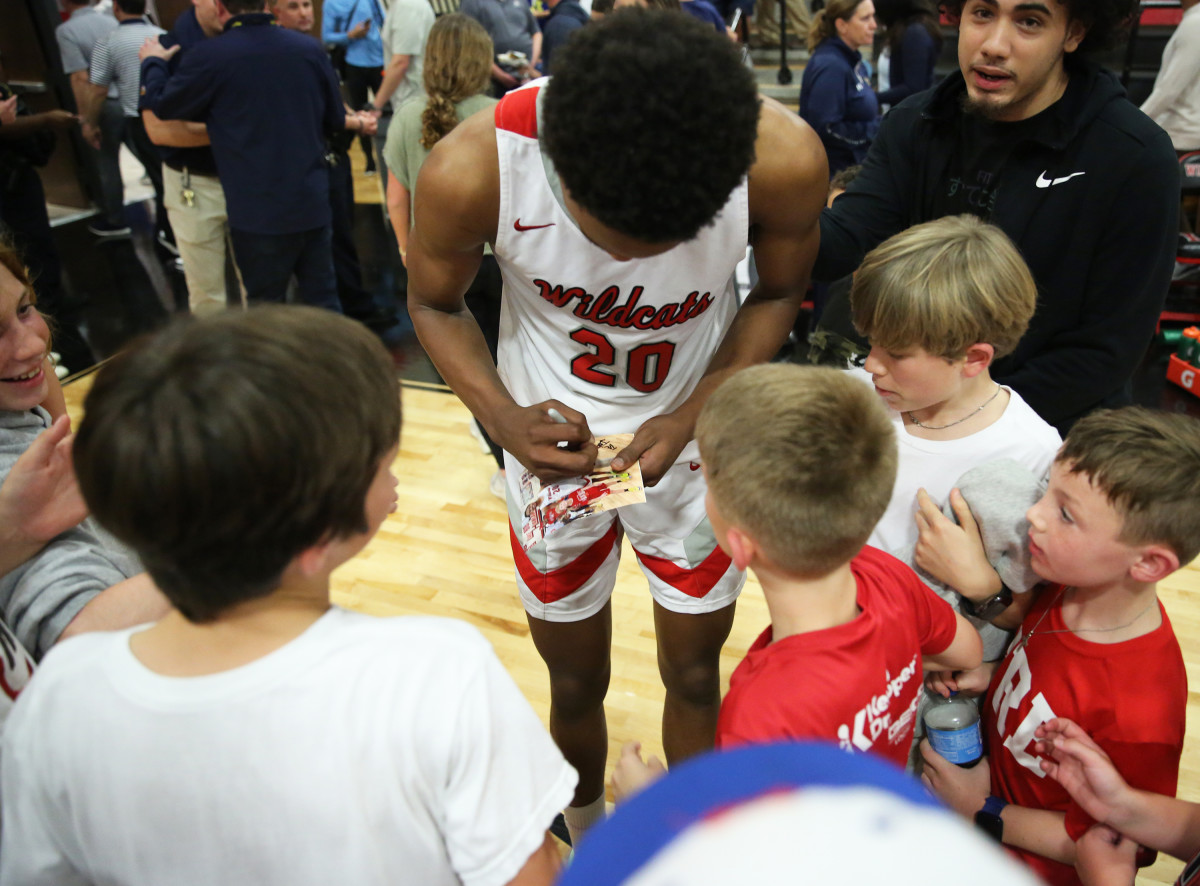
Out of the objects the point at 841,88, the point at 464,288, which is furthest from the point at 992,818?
the point at 841,88

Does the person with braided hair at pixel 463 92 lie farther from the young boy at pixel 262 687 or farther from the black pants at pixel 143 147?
the black pants at pixel 143 147

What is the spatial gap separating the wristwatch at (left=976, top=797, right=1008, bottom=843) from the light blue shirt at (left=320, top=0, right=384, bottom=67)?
714 centimetres

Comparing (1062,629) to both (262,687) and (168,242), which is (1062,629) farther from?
(168,242)

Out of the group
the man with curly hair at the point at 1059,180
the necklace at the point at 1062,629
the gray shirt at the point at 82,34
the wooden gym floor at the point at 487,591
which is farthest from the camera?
the gray shirt at the point at 82,34

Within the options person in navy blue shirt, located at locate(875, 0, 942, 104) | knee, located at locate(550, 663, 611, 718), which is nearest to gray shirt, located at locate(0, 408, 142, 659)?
knee, located at locate(550, 663, 611, 718)

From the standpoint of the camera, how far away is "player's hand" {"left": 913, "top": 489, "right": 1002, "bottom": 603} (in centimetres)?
147

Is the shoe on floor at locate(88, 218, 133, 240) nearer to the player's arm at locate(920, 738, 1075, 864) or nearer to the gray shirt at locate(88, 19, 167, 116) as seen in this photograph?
the gray shirt at locate(88, 19, 167, 116)

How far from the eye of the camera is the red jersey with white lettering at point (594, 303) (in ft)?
5.00

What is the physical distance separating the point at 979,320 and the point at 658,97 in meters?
0.69

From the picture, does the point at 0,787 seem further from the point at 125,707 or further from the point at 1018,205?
the point at 1018,205

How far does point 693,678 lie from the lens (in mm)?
1973

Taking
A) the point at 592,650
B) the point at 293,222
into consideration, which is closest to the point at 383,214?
the point at 293,222

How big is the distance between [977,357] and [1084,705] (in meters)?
0.58

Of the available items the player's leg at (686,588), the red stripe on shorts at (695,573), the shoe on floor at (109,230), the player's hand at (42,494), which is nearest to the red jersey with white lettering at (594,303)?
the player's leg at (686,588)
